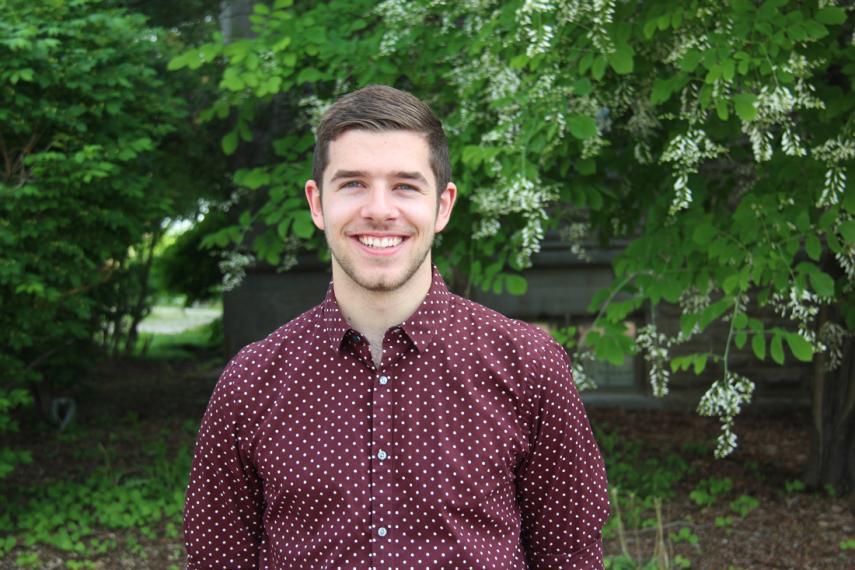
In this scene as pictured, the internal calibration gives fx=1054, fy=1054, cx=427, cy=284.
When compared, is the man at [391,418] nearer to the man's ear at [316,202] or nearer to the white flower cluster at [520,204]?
the man's ear at [316,202]

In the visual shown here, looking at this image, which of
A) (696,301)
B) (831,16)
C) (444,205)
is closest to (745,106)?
(831,16)

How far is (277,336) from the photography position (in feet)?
6.44

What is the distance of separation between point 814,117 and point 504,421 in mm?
3832

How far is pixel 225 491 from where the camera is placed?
1936 mm

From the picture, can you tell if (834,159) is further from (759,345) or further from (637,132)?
(637,132)

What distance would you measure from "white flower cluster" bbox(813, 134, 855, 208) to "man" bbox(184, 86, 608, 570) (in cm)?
273

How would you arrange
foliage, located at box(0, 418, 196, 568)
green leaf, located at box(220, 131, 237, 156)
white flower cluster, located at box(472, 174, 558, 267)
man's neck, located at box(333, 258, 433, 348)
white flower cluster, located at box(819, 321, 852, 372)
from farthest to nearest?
green leaf, located at box(220, 131, 237, 156), foliage, located at box(0, 418, 196, 568), white flower cluster, located at box(819, 321, 852, 372), white flower cluster, located at box(472, 174, 558, 267), man's neck, located at box(333, 258, 433, 348)

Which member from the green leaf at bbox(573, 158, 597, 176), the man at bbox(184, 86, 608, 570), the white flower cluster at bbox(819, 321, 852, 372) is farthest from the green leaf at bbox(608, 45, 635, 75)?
the man at bbox(184, 86, 608, 570)

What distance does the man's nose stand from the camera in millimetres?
1760

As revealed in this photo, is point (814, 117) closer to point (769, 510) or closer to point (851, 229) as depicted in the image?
point (851, 229)

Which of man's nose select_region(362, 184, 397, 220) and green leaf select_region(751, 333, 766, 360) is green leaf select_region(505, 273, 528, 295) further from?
man's nose select_region(362, 184, 397, 220)

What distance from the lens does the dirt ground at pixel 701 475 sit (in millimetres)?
5426

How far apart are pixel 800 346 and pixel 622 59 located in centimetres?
140

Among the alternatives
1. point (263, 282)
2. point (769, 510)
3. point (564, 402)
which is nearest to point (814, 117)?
point (769, 510)
